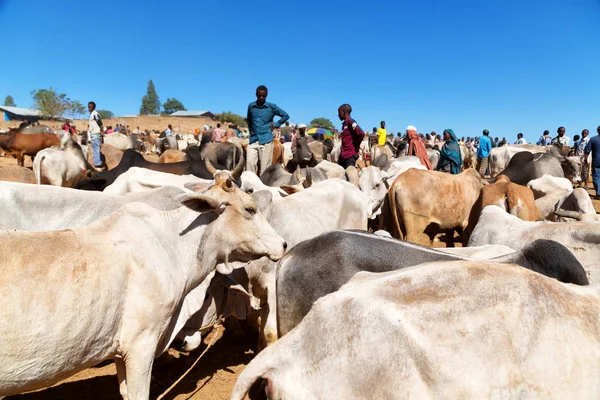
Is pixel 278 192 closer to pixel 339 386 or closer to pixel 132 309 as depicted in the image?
pixel 132 309

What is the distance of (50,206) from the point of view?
13.5 ft

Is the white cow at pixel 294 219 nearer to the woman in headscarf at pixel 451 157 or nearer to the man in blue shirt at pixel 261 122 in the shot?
the man in blue shirt at pixel 261 122

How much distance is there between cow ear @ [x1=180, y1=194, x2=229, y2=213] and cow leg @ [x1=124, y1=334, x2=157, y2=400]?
877 millimetres

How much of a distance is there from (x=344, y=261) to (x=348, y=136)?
636cm

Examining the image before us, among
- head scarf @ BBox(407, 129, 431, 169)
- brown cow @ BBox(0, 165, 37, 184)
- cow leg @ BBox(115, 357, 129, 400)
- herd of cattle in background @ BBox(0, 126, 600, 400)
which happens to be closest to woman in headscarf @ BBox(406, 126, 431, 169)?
head scarf @ BBox(407, 129, 431, 169)

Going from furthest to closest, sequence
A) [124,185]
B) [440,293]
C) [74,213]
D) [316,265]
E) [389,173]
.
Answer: [389,173] < [124,185] < [74,213] < [316,265] < [440,293]

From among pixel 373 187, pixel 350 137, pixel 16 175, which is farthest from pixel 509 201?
pixel 16 175

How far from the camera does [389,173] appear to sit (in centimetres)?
872

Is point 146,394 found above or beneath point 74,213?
beneath

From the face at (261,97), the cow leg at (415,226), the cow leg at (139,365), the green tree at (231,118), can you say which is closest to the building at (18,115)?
the green tree at (231,118)

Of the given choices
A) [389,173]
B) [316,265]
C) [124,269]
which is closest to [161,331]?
[124,269]

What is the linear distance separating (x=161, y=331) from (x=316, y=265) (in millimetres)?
1081

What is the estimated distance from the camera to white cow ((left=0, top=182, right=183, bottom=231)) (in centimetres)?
389

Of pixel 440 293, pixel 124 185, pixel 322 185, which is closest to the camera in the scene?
pixel 440 293
